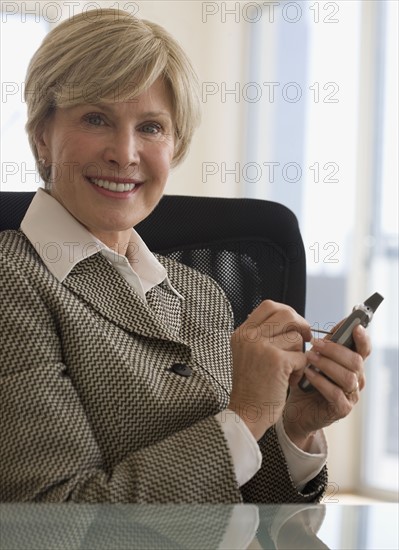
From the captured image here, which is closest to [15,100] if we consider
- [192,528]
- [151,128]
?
[151,128]

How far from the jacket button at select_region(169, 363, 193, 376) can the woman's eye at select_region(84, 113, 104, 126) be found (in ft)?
1.30

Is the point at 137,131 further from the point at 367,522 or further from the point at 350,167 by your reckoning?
the point at 350,167

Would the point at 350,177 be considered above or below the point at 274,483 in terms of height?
above

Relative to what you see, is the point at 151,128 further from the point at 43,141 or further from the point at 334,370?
the point at 334,370

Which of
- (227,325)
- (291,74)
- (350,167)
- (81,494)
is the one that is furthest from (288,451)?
(291,74)

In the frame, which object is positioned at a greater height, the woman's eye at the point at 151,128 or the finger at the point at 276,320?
the woman's eye at the point at 151,128

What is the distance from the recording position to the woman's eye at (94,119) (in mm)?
1431

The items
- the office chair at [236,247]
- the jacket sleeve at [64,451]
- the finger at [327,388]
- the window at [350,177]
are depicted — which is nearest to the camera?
the jacket sleeve at [64,451]

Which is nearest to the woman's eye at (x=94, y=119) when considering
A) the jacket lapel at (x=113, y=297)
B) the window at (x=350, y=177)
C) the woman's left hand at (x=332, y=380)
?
the jacket lapel at (x=113, y=297)

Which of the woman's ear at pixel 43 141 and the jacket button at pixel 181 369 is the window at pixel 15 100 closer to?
the woman's ear at pixel 43 141

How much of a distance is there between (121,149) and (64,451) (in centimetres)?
52

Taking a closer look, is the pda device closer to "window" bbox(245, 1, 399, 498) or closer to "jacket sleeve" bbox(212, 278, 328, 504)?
"jacket sleeve" bbox(212, 278, 328, 504)

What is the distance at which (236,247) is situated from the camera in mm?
1698

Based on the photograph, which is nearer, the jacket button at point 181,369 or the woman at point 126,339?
the woman at point 126,339
